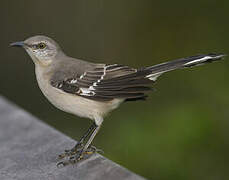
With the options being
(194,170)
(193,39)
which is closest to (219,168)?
(194,170)

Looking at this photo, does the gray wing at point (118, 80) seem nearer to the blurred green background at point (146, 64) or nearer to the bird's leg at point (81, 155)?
the bird's leg at point (81, 155)

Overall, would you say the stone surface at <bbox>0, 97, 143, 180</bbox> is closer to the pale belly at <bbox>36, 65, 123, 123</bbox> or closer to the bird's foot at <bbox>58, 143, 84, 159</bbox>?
the bird's foot at <bbox>58, 143, 84, 159</bbox>

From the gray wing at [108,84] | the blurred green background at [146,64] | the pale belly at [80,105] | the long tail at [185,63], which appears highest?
the long tail at [185,63]

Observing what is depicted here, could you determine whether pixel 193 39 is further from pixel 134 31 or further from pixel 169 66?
pixel 169 66

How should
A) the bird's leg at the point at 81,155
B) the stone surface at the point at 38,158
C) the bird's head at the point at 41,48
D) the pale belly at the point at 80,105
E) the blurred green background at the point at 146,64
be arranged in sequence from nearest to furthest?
the stone surface at the point at 38,158 → the bird's leg at the point at 81,155 → the pale belly at the point at 80,105 → the bird's head at the point at 41,48 → the blurred green background at the point at 146,64

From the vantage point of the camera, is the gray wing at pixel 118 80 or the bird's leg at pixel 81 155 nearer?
the bird's leg at pixel 81 155

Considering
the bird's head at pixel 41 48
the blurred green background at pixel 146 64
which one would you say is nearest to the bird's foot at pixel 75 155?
the bird's head at pixel 41 48
